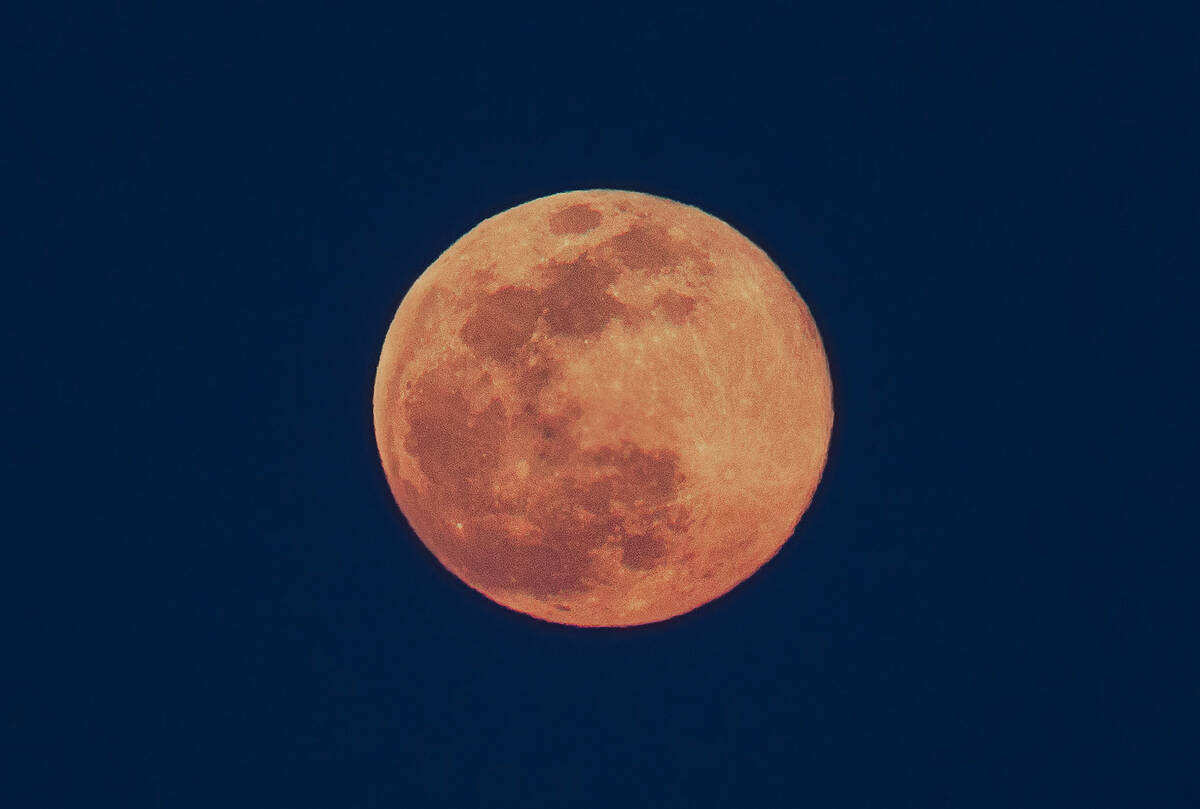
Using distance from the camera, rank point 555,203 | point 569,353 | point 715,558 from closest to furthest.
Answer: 1. point 569,353
2. point 715,558
3. point 555,203

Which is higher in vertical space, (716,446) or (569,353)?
(569,353)

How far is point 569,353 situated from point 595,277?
0.67 metres

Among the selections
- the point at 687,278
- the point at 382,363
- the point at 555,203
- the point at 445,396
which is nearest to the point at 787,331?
the point at 687,278

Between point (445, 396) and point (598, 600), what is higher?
point (445, 396)

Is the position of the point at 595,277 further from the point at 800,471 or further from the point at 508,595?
the point at 508,595

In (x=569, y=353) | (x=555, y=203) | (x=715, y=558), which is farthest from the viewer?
(x=555, y=203)

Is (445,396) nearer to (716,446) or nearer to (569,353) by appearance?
(569,353)

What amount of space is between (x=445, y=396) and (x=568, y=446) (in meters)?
1.12

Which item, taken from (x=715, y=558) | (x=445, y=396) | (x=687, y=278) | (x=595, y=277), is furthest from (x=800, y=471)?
(x=445, y=396)

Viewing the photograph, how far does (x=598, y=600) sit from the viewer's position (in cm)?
732

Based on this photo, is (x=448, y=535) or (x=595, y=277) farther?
(x=448, y=535)

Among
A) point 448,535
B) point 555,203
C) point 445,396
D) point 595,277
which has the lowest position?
point 448,535

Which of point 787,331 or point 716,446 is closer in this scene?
point 716,446

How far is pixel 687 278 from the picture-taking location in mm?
6938
